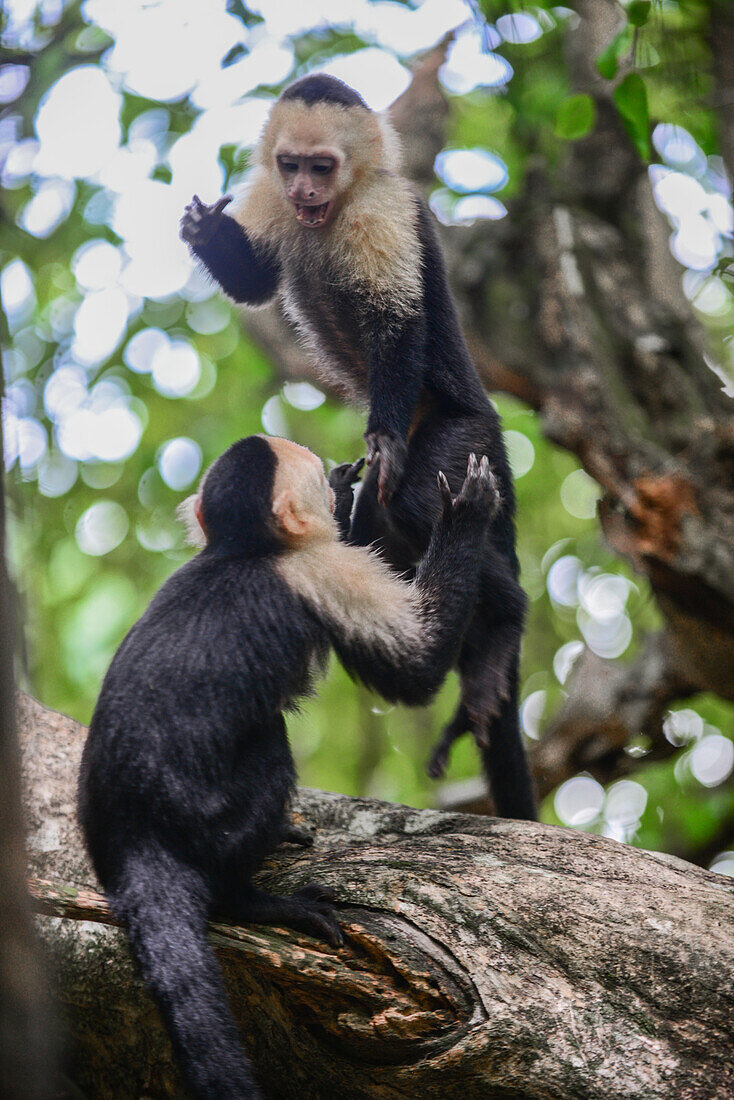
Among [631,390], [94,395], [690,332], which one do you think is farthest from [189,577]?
[94,395]

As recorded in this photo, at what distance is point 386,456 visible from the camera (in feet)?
10.6

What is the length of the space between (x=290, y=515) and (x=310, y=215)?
1.33 m

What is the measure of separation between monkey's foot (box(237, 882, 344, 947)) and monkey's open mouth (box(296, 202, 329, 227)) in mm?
2355

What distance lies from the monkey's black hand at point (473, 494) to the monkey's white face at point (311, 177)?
1179 millimetres

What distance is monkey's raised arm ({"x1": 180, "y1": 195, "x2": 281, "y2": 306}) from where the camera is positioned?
3.63m

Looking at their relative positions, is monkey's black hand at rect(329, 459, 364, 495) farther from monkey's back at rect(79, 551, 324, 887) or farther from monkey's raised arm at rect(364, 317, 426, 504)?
monkey's back at rect(79, 551, 324, 887)

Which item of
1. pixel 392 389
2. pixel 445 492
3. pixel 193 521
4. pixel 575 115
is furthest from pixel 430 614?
pixel 575 115

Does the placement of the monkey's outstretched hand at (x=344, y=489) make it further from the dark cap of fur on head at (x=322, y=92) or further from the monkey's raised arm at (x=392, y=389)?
the dark cap of fur on head at (x=322, y=92)

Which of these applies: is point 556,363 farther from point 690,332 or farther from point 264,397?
point 264,397

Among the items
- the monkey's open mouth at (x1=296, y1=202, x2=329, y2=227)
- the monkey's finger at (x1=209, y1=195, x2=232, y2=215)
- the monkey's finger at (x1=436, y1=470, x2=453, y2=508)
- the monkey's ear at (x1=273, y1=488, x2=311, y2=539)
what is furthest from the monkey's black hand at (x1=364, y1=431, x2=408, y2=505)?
the monkey's finger at (x1=209, y1=195, x2=232, y2=215)

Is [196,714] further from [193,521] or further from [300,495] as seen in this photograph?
[193,521]

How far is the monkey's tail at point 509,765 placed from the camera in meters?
4.18

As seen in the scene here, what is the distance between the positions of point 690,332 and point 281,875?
13.2 feet

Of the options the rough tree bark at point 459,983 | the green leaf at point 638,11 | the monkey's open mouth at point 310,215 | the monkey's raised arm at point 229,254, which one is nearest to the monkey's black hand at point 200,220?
the monkey's raised arm at point 229,254
